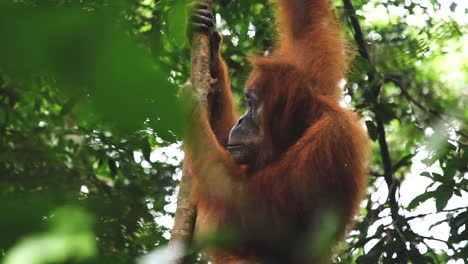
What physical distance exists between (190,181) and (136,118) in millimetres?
2776

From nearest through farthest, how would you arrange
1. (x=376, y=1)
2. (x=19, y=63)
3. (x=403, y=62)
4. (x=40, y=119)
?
(x=19, y=63) < (x=40, y=119) < (x=376, y=1) < (x=403, y=62)

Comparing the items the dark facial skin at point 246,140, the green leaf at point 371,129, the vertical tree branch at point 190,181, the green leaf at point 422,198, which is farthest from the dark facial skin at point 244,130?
the green leaf at point 371,129

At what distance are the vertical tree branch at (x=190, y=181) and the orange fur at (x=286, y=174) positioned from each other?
22 centimetres

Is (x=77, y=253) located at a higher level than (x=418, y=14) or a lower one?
lower

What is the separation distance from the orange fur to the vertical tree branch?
0.22 metres

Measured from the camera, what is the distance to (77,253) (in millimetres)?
487

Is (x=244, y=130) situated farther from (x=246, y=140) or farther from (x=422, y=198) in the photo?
(x=422, y=198)

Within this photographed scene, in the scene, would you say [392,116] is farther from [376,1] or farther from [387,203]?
[376,1]

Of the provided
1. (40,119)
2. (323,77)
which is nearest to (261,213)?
(323,77)

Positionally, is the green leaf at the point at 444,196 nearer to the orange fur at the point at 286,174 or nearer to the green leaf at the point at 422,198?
the green leaf at the point at 422,198

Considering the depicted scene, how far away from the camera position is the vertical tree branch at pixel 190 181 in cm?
264

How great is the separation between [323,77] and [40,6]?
3.80 meters

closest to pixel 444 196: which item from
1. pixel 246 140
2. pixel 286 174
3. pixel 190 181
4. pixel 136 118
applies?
pixel 286 174

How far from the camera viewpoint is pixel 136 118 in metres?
0.47
